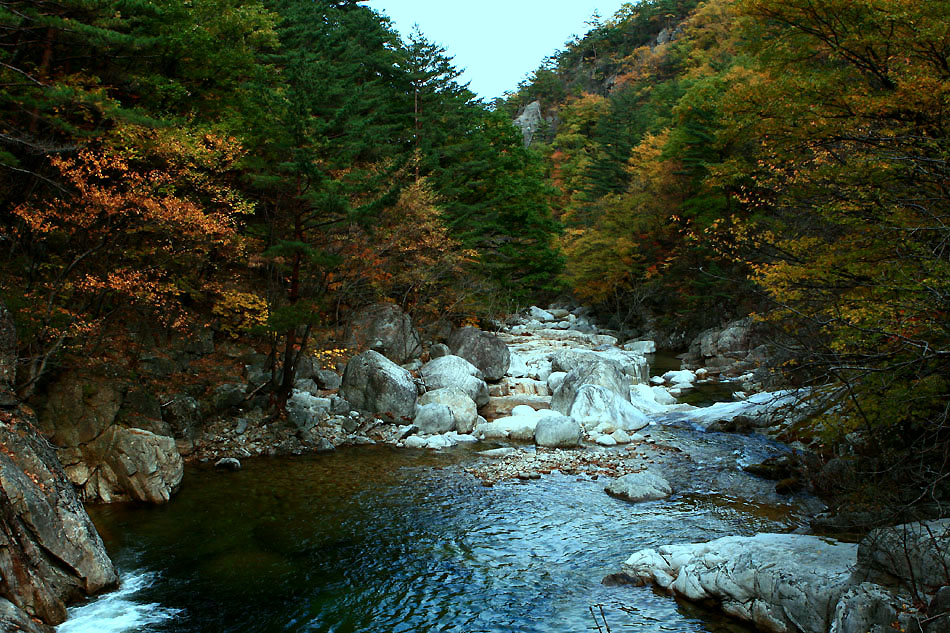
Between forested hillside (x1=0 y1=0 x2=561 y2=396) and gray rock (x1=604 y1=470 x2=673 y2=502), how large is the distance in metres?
8.22

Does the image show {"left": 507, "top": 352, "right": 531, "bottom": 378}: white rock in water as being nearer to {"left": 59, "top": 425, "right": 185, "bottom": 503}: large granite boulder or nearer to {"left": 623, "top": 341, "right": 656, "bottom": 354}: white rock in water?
{"left": 623, "top": 341, "right": 656, "bottom": 354}: white rock in water

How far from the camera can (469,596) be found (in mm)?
7715

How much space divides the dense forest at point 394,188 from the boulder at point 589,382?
183 inches

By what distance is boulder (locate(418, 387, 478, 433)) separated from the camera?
16531 mm

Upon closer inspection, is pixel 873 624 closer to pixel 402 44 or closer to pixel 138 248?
pixel 138 248

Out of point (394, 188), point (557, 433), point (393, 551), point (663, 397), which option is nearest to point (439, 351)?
point (394, 188)

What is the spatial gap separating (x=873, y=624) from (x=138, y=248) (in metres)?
15.1

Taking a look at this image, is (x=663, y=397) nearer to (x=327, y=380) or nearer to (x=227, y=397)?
(x=327, y=380)

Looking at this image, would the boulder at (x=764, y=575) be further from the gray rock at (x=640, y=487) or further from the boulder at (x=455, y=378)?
the boulder at (x=455, y=378)

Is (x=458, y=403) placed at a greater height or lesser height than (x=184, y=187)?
lesser

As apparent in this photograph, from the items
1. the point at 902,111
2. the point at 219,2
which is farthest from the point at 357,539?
the point at 219,2

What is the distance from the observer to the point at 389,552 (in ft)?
29.7

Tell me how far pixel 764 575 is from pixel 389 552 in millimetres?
5261

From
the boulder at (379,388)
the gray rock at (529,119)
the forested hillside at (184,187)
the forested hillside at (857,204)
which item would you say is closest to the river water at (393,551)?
the forested hillside at (857,204)
